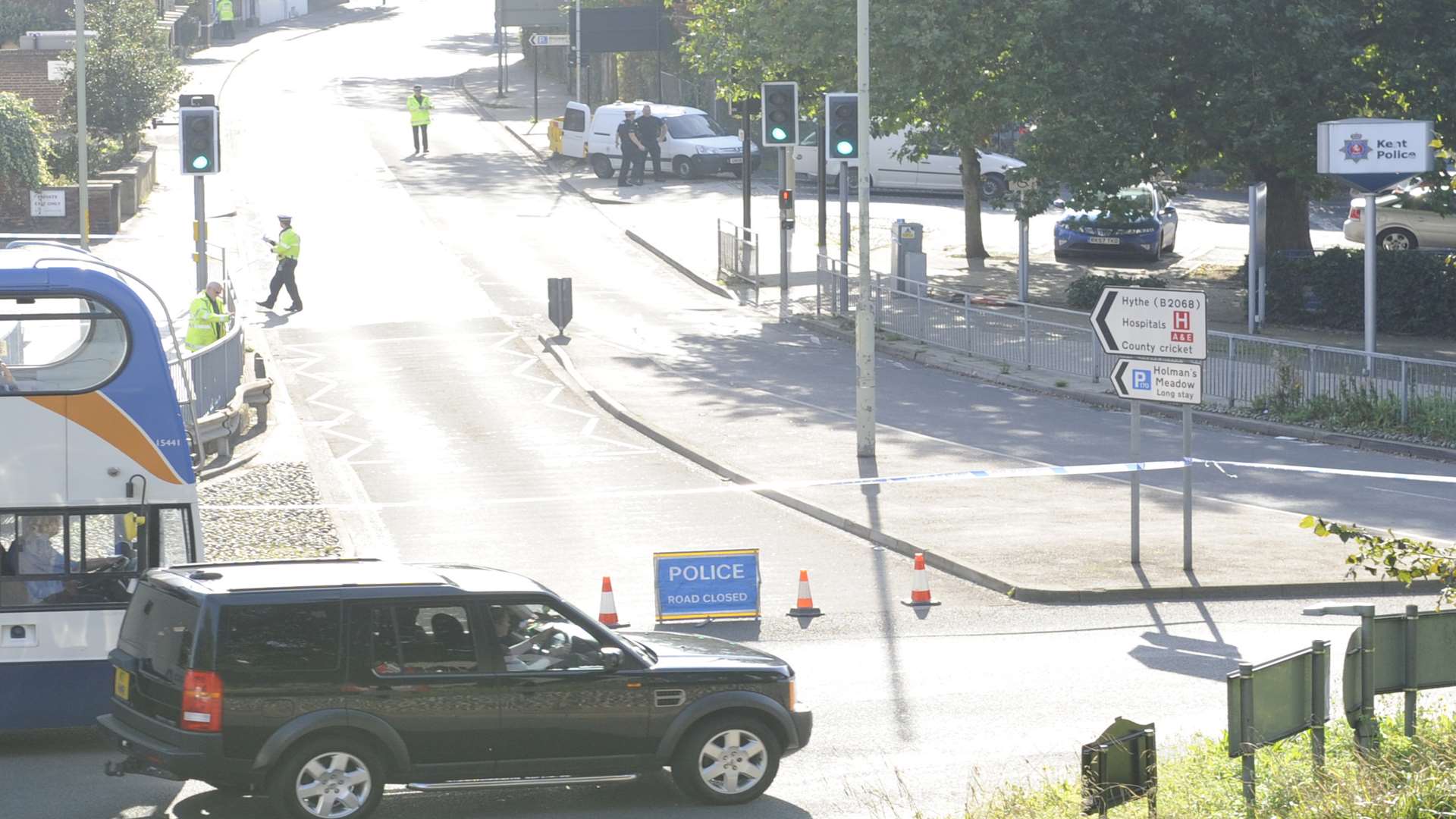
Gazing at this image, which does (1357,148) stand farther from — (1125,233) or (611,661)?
(611,661)

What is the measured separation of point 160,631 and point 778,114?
18.4 meters

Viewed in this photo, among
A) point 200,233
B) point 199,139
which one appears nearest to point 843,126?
point 199,139

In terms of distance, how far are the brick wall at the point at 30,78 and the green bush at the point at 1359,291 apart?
34.4m

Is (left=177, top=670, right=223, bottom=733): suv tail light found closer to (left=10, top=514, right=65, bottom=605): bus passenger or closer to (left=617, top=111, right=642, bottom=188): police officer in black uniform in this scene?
(left=10, top=514, right=65, bottom=605): bus passenger

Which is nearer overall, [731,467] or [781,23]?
[731,467]

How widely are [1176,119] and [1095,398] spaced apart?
8.29 metres

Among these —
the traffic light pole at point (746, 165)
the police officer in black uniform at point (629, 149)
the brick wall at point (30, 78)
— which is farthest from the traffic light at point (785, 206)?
the brick wall at point (30, 78)

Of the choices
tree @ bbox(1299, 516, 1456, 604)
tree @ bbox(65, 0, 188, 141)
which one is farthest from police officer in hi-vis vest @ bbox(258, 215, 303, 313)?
tree @ bbox(1299, 516, 1456, 604)

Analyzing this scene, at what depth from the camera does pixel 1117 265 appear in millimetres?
39375

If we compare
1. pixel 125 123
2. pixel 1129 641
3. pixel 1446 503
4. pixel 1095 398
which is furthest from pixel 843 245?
pixel 125 123

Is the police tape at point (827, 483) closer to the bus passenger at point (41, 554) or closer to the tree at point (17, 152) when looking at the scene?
the bus passenger at point (41, 554)

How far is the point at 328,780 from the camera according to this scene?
10039mm

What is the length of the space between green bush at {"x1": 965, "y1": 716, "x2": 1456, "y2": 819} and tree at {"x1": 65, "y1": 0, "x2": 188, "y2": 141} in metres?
40.7

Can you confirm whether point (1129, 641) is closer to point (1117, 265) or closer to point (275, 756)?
point (275, 756)
